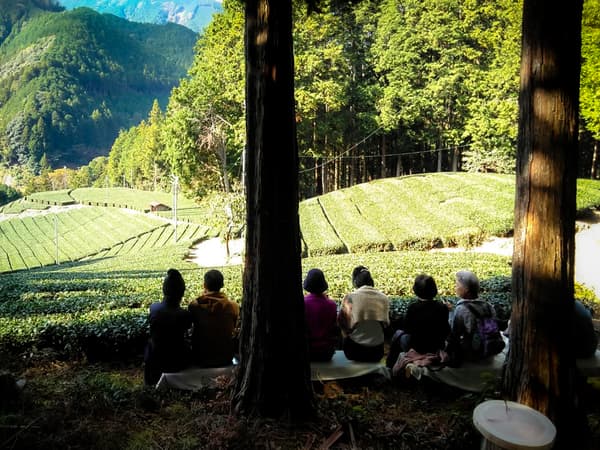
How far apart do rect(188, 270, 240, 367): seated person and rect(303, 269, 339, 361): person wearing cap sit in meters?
0.84

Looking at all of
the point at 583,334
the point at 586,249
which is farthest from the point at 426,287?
the point at 586,249

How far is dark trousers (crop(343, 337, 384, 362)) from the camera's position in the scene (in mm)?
5262

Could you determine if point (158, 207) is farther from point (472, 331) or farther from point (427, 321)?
point (472, 331)

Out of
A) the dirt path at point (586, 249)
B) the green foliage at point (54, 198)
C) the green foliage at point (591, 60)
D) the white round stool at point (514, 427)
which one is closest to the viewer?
the white round stool at point (514, 427)

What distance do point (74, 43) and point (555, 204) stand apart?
219 m

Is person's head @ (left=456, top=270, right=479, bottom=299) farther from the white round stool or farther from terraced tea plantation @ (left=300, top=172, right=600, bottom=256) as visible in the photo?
terraced tea plantation @ (left=300, top=172, right=600, bottom=256)

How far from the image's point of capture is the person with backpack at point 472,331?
16.0ft

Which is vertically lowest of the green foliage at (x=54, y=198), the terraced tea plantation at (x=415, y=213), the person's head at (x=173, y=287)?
the person's head at (x=173, y=287)

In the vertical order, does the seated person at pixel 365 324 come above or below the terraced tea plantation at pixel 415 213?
below

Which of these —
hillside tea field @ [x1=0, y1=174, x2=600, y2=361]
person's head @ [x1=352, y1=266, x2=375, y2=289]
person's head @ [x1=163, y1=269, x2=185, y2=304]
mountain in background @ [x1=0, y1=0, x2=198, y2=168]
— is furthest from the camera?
mountain in background @ [x1=0, y1=0, x2=198, y2=168]

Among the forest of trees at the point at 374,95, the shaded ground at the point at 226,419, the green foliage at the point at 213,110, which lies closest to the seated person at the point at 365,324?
the shaded ground at the point at 226,419

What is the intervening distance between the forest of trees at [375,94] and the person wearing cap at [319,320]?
91.3ft

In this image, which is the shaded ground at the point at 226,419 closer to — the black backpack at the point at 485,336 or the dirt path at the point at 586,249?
the black backpack at the point at 485,336

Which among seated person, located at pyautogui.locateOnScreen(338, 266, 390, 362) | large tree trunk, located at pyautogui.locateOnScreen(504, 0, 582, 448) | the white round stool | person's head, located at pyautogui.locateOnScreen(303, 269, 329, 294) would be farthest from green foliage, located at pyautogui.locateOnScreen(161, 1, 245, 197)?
the white round stool
